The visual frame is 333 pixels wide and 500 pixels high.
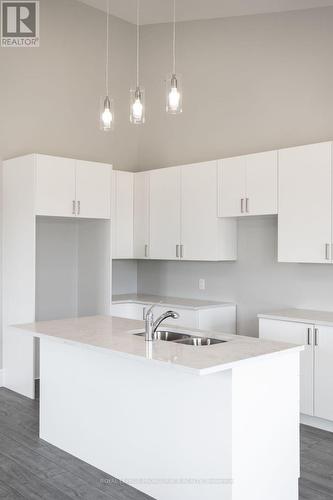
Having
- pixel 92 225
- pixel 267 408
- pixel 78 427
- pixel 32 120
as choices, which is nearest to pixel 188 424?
pixel 267 408

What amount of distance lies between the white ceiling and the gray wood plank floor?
3.83m

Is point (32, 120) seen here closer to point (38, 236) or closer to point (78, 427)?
point (38, 236)

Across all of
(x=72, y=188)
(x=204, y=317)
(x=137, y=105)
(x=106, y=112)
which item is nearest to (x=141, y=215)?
(x=72, y=188)

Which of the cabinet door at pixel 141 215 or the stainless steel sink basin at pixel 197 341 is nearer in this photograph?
the stainless steel sink basin at pixel 197 341

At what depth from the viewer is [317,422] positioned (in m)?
4.05

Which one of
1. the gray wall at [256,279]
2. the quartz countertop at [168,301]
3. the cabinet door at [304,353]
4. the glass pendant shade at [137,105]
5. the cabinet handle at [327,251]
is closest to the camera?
the glass pendant shade at [137,105]

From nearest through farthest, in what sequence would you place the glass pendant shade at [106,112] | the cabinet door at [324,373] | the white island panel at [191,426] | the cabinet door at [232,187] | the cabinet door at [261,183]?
the white island panel at [191,426], the glass pendant shade at [106,112], the cabinet door at [324,373], the cabinet door at [261,183], the cabinet door at [232,187]

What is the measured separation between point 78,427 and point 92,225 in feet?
8.51

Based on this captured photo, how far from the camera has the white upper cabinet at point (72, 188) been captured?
482 cm

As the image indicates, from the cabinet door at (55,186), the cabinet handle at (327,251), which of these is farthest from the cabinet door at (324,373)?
the cabinet door at (55,186)

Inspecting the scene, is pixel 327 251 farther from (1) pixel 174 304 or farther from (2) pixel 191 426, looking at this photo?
(2) pixel 191 426

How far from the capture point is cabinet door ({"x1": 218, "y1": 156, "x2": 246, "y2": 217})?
4781 millimetres

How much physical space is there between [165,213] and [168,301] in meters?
0.97

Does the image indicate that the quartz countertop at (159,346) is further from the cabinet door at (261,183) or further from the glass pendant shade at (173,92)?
the cabinet door at (261,183)
